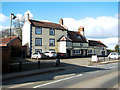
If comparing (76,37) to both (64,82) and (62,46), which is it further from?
(64,82)

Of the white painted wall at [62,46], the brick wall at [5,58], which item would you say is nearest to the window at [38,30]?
the white painted wall at [62,46]

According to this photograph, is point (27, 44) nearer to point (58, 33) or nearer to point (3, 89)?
point (58, 33)

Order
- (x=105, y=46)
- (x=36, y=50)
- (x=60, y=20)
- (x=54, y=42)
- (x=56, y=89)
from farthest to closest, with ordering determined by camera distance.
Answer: (x=105, y=46), (x=60, y=20), (x=54, y=42), (x=36, y=50), (x=56, y=89)

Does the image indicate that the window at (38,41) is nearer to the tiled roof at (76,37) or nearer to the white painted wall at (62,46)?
the white painted wall at (62,46)

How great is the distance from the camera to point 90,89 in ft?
27.5

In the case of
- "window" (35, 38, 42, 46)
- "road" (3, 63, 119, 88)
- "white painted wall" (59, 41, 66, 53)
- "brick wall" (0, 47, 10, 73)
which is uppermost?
"window" (35, 38, 42, 46)

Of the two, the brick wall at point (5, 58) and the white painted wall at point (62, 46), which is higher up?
the white painted wall at point (62, 46)

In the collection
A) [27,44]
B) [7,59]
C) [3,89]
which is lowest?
[3,89]

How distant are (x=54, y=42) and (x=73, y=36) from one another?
30.1 ft

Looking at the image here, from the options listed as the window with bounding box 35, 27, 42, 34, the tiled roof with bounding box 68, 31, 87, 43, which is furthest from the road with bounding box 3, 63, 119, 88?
the tiled roof with bounding box 68, 31, 87, 43

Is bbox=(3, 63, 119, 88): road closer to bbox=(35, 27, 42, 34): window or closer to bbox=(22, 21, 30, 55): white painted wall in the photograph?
bbox=(22, 21, 30, 55): white painted wall

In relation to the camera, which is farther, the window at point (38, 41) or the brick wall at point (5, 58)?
the window at point (38, 41)

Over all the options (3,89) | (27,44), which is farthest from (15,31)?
(3,89)

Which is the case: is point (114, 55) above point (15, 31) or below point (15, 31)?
below
